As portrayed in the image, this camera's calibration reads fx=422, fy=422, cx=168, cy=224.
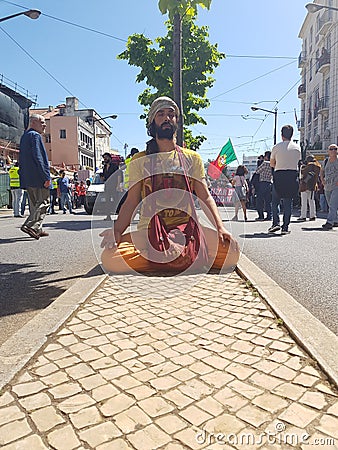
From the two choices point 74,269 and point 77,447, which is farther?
point 74,269

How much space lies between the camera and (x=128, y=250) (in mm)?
4309

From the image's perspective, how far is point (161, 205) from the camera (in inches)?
168

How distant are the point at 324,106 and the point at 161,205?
123 ft

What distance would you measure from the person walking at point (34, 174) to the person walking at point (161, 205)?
7.39ft

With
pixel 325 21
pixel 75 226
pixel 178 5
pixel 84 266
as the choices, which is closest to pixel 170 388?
pixel 84 266

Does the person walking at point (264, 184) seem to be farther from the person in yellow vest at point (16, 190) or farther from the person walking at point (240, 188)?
the person in yellow vest at point (16, 190)

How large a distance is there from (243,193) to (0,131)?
35.6 meters

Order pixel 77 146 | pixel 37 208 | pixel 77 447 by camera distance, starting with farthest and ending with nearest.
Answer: pixel 77 146 < pixel 37 208 < pixel 77 447

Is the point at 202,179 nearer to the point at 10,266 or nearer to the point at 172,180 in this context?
the point at 172,180

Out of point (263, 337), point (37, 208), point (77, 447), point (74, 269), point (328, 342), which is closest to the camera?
point (77, 447)

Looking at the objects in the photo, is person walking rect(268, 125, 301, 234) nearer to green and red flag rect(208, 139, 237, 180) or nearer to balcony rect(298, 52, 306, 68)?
green and red flag rect(208, 139, 237, 180)

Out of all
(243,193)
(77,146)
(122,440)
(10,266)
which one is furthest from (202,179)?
(77,146)

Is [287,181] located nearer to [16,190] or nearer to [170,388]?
[170,388]

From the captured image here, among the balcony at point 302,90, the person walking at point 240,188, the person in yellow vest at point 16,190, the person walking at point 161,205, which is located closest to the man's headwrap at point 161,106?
the person walking at point 161,205
